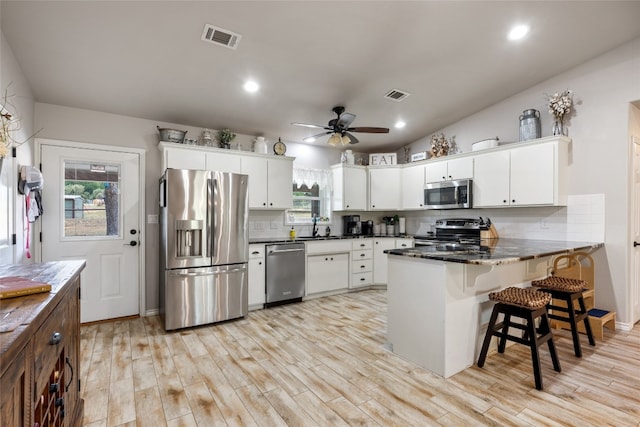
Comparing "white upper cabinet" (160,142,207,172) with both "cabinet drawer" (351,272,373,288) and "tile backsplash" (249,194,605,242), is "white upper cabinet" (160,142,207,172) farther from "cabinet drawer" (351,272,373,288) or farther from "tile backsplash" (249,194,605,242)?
"cabinet drawer" (351,272,373,288)

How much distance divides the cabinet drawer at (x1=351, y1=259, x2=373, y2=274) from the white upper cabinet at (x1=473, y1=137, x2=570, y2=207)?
1.81 m

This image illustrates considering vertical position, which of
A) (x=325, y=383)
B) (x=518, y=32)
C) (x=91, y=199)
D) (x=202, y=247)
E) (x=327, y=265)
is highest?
(x=518, y=32)

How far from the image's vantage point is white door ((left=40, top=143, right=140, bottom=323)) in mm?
3381

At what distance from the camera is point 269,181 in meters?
4.44

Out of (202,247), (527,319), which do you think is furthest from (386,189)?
(527,319)

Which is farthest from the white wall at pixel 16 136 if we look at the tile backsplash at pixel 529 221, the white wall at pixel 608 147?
the white wall at pixel 608 147

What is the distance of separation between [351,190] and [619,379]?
3.80 m

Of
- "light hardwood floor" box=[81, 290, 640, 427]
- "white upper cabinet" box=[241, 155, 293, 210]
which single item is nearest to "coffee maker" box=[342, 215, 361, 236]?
"white upper cabinet" box=[241, 155, 293, 210]

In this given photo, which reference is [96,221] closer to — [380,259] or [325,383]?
[325,383]

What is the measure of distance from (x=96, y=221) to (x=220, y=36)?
8.34ft

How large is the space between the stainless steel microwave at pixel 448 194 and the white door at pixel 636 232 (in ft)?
5.38

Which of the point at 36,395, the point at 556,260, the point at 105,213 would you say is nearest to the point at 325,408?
the point at 36,395

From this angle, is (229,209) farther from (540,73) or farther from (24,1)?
(540,73)

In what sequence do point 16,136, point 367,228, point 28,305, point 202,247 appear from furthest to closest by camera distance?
1. point 367,228
2. point 202,247
3. point 16,136
4. point 28,305
